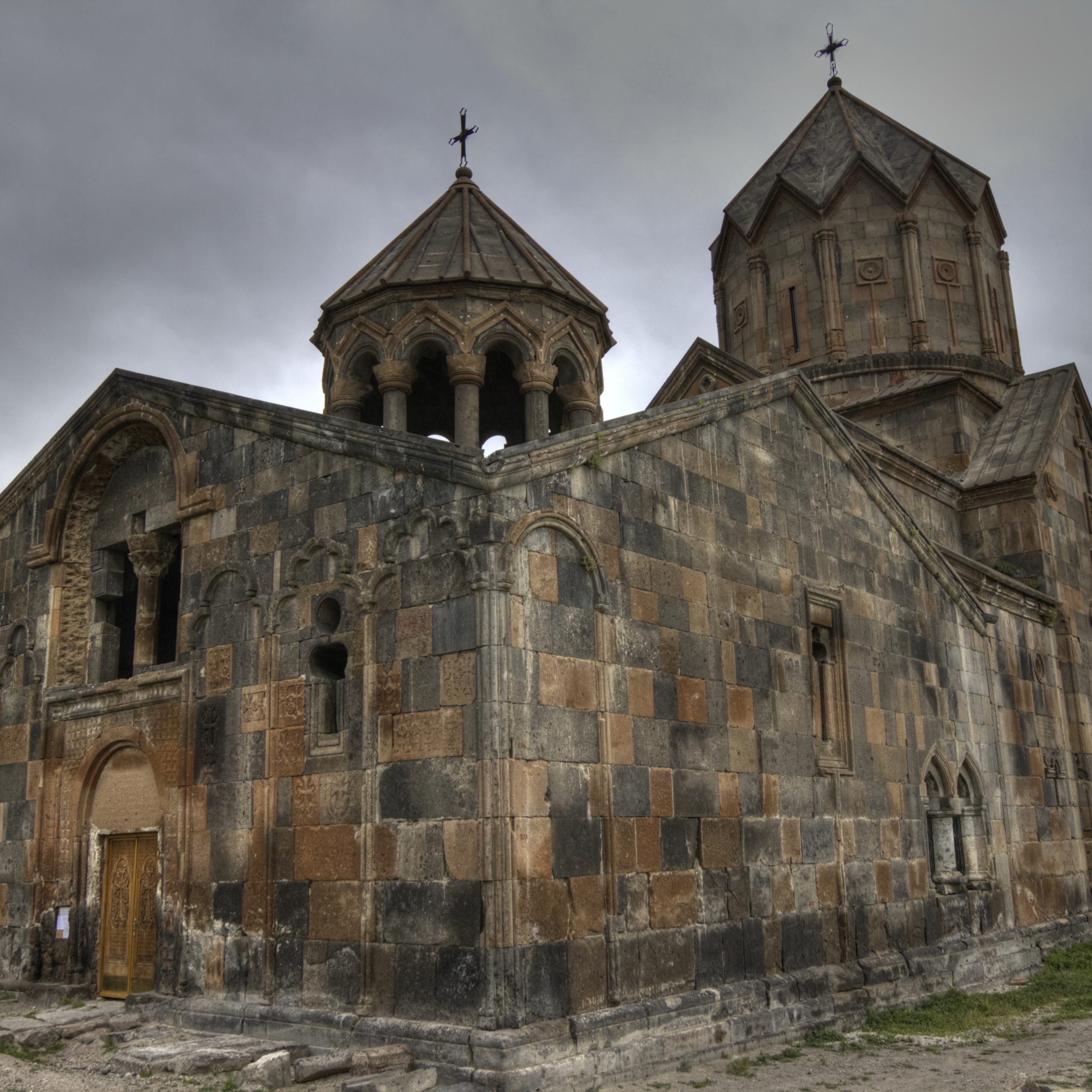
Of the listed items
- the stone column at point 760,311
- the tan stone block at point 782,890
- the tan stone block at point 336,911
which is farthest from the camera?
the stone column at point 760,311

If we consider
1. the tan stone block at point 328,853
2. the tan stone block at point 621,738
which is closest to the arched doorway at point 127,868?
the tan stone block at point 328,853

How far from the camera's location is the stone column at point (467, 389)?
1041cm

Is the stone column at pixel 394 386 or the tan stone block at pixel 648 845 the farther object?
the stone column at pixel 394 386

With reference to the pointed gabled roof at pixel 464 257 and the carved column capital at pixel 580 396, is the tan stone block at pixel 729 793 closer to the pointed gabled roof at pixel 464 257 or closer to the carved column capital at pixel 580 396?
the carved column capital at pixel 580 396

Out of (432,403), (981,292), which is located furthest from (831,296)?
(432,403)

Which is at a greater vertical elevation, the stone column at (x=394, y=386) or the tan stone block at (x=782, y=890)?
the stone column at (x=394, y=386)

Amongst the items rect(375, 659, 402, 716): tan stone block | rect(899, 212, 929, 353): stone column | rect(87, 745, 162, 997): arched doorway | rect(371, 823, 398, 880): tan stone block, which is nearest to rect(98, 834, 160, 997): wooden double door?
rect(87, 745, 162, 997): arched doorway

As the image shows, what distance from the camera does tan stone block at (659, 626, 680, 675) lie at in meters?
8.01

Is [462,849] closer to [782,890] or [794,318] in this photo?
[782,890]

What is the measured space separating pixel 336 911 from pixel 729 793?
2838mm

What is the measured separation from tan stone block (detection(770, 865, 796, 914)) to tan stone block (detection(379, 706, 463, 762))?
2999 millimetres

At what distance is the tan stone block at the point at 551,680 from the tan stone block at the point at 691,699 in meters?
1.17

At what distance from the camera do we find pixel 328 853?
737cm

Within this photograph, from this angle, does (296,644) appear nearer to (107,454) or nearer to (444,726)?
(444,726)
